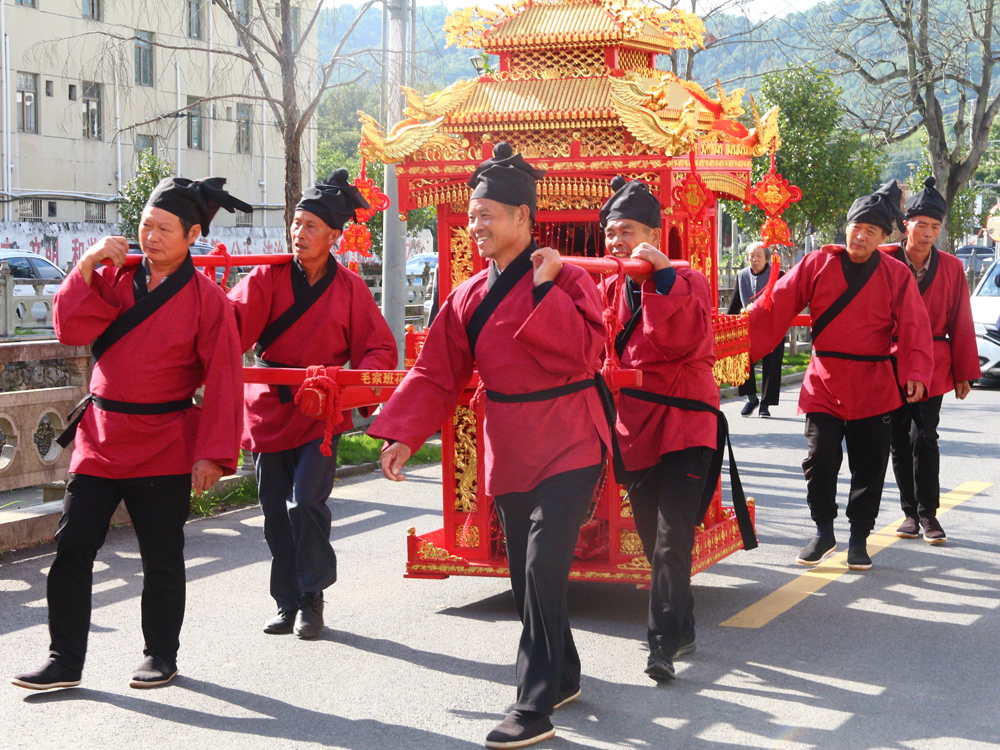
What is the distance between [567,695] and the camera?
14.3 feet

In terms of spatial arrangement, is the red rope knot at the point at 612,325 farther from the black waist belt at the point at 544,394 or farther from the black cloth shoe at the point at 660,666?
the black cloth shoe at the point at 660,666

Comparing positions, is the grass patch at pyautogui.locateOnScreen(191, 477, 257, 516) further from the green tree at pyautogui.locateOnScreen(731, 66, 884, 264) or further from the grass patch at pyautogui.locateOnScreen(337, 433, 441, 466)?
the green tree at pyautogui.locateOnScreen(731, 66, 884, 264)

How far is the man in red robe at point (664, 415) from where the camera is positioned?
469 centimetres

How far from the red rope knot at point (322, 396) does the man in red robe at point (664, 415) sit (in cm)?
113

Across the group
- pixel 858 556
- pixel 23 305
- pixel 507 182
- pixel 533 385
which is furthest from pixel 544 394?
pixel 23 305

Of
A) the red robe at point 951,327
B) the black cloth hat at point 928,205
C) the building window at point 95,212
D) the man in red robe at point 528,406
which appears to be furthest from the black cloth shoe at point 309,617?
the building window at point 95,212

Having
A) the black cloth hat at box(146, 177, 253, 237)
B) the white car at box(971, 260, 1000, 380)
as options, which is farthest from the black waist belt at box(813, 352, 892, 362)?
the white car at box(971, 260, 1000, 380)

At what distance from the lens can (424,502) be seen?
A: 8633 millimetres

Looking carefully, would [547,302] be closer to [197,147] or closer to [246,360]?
[246,360]

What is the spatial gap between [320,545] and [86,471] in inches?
46.4

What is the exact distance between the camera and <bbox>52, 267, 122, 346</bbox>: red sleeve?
4.43 metres

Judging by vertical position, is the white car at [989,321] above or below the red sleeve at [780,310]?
below

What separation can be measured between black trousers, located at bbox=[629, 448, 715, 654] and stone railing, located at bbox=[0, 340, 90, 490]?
3986mm

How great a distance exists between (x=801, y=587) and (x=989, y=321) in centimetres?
1220
